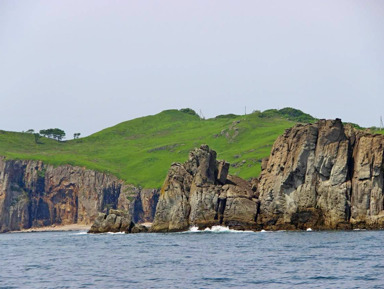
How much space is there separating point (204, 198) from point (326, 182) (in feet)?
80.7

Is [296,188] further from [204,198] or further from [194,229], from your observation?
[194,229]

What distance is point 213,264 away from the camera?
73.3m

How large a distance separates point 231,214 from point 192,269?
6705 cm

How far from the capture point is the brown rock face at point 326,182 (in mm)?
123062

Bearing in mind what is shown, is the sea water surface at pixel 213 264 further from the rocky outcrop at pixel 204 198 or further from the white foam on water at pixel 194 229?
the white foam on water at pixel 194 229

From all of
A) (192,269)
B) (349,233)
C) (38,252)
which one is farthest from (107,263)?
(349,233)

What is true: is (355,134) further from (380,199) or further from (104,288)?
(104,288)

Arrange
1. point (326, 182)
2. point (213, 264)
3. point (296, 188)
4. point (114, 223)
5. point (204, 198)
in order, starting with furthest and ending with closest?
1. point (114, 223)
2. point (204, 198)
3. point (296, 188)
4. point (326, 182)
5. point (213, 264)

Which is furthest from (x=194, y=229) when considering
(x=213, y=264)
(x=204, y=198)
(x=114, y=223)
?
(x=213, y=264)

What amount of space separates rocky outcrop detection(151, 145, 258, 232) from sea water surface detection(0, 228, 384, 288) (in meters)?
26.5

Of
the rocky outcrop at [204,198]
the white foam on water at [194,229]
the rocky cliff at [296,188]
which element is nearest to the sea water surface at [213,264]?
the rocky cliff at [296,188]

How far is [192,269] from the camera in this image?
69250 mm

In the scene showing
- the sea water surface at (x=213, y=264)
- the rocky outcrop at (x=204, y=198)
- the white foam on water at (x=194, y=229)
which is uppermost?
the rocky outcrop at (x=204, y=198)

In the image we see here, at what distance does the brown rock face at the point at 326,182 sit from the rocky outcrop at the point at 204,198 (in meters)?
3.97
